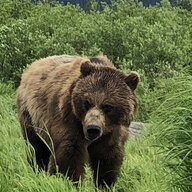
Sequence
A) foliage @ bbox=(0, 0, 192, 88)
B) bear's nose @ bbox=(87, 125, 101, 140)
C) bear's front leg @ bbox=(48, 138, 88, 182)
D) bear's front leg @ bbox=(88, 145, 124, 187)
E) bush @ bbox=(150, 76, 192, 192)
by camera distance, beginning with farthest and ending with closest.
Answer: foliage @ bbox=(0, 0, 192, 88), bear's front leg @ bbox=(88, 145, 124, 187), bear's front leg @ bbox=(48, 138, 88, 182), bear's nose @ bbox=(87, 125, 101, 140), bush @ bbox=(150, 76, 192, 192)

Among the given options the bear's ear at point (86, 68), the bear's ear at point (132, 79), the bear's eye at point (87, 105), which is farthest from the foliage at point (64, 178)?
the bear's ear at point (86, 68)

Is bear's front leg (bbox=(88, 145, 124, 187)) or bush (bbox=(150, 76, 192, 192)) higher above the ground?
bush (bbox=(150, 76, 192, 192))

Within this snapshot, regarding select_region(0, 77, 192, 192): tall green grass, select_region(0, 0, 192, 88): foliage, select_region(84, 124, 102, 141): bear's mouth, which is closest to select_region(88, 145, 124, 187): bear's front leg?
select_region(0, 77, 192, 192): tall green grass

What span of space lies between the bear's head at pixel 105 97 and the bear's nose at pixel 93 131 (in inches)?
2.3

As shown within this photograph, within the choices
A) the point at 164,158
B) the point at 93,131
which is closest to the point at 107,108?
the point at 93,131

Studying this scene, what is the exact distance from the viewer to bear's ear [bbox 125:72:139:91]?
5.47 meters

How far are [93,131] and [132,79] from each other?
627 mm

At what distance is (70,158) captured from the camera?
543 cm

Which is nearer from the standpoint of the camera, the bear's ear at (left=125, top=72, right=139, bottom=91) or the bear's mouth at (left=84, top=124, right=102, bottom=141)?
the bear's mouth at (left=84, top=124, right=102, bottom=141)

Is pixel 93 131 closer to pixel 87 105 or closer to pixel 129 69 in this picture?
pixel 87 105

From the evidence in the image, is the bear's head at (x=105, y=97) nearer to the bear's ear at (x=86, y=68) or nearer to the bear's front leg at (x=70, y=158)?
the bear's ear at (x=86, y=68)

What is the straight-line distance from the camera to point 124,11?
1620 inches

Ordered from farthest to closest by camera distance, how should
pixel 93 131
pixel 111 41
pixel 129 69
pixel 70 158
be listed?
pixel 111 41
pixel 129 69
pixel 70 158
pixel 93 131

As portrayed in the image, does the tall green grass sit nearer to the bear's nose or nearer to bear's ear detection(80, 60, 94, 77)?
the bear's nose
